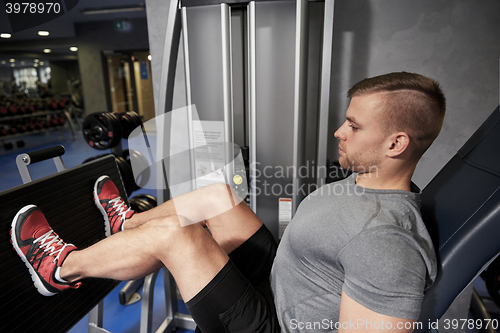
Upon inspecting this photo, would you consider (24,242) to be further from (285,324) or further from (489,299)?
(489,299)

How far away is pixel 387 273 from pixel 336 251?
14cm

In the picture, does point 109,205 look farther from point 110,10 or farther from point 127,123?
point 110,10

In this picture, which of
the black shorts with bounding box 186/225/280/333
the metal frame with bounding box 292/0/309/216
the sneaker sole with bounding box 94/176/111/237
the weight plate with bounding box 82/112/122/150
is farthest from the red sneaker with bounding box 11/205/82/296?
the weight plate with bounding box 82/112/122/150

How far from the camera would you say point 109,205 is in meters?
1.30

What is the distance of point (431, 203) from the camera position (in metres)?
0.97

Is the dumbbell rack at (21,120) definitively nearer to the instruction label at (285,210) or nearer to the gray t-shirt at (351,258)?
the instruction label at (285,210)

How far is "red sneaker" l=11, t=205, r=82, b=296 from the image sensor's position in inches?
37.5

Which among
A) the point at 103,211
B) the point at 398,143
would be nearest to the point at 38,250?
the point at 103,211

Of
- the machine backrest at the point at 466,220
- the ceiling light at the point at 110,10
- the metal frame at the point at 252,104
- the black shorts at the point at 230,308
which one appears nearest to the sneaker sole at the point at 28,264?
the black shorts at the point at 230,308

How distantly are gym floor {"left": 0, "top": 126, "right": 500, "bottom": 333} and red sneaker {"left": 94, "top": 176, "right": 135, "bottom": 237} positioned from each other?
2.33 feet

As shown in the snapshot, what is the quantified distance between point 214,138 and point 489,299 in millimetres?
1771

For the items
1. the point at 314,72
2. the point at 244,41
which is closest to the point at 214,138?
the point at 244,41

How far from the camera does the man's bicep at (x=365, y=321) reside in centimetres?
69

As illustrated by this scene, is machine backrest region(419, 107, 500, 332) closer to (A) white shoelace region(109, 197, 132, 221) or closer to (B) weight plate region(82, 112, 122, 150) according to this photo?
(A) white shoelace region(109, 197, 132, 221)
